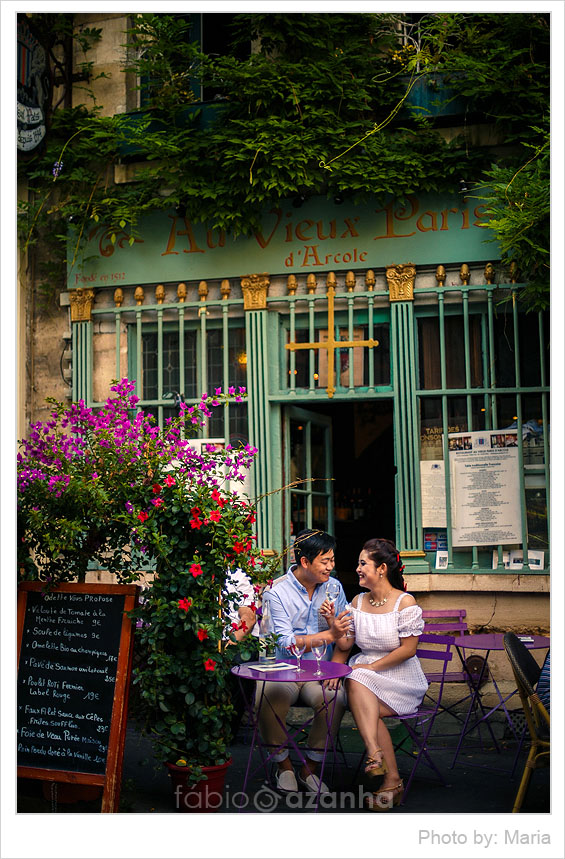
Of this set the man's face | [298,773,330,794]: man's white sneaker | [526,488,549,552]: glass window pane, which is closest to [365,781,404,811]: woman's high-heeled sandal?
[298,773,330,794]: man's white sneaker

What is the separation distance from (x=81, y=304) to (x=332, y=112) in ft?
9.18

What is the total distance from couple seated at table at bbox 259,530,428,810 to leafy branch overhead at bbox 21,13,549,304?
118 inches

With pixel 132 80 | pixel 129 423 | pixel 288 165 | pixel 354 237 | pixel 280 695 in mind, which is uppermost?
pixel 132 80

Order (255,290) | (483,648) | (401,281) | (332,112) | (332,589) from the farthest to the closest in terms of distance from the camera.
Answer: (255,290) < (401,281) < (332,112) < (483,648) < (332,589)

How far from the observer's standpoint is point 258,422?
776cm

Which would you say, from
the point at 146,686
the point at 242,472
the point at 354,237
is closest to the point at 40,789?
the point at 146,686

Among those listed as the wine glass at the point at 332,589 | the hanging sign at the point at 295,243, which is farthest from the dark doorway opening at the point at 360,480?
the wine glass at the point at 332,589

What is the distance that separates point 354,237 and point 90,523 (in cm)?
394

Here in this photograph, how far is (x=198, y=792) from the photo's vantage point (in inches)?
179

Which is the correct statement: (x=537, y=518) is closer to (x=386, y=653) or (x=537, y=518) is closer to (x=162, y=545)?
(x=386, y=653)

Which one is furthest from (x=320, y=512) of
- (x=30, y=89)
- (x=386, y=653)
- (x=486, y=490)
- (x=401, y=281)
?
(x=30, y=89)

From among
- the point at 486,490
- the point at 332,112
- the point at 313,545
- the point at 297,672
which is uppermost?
the point at 332,112

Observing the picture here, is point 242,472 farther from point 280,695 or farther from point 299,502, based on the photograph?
point 280,695

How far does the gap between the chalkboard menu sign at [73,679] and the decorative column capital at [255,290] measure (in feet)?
12.2
